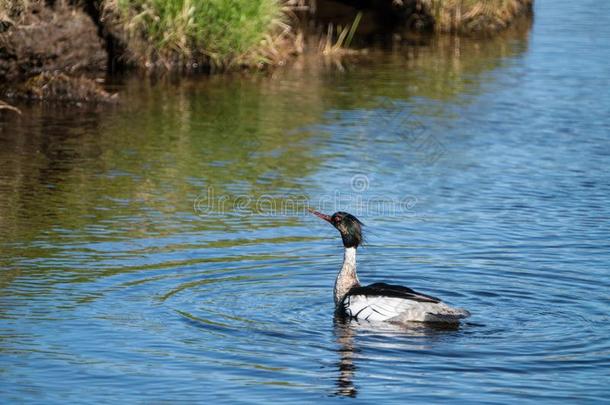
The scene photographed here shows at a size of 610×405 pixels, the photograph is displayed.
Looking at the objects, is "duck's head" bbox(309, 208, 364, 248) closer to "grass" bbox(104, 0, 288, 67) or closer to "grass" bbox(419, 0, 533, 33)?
"grass" bbox(104, 0, 288, 67)

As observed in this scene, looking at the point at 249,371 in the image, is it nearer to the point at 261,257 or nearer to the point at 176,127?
the point at 261,257

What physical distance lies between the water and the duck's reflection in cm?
3

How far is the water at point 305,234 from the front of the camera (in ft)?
32.5

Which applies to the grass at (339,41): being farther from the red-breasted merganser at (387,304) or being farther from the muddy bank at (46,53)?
the red-breasted merganser at (387,304)

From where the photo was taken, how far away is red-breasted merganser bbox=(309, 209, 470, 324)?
36.4 feet

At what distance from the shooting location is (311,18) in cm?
2775

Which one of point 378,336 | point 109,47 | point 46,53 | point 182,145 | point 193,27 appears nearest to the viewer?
point 378,336

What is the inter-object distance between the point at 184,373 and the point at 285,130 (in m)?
9.74

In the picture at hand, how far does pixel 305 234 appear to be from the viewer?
46.9 feet

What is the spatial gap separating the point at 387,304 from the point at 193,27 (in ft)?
36.7

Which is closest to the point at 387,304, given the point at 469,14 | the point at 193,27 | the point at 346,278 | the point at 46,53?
the point at 346,278
